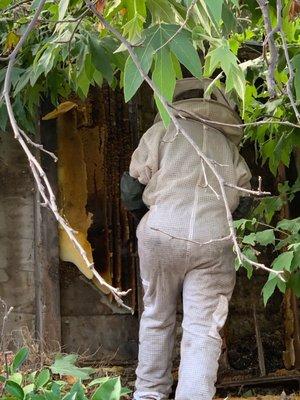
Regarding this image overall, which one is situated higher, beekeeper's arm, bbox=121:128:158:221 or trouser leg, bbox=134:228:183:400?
beekeeper's arm, bbox=121:128:158:221

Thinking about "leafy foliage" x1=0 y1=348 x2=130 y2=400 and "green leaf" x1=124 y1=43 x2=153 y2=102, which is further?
"leafy foliage" x1=0 y1=348 x2=130 y2=400

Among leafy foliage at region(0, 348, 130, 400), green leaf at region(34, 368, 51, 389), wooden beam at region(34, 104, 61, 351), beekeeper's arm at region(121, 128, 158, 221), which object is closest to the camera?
leafy foliage at region(0, 348, 130, 400)

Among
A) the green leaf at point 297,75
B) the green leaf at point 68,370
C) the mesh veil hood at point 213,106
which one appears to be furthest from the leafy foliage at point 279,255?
the green leaf at point 68,370

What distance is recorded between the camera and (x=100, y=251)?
15.8 ft

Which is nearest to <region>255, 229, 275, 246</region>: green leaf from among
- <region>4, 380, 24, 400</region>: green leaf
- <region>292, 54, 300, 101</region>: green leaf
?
<region>292, 54, 300, 101</region>: green leaf

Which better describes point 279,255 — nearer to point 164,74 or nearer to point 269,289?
point 269,289

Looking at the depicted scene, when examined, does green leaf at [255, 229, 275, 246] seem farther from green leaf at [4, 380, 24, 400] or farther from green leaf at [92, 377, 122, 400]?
green leaf at [4, 380, 24, 400]

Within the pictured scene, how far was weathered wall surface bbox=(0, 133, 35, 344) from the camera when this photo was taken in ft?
14.9

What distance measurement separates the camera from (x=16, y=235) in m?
4.62

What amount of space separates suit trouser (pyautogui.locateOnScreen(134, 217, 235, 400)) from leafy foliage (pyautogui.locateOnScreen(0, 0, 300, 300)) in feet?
0.62

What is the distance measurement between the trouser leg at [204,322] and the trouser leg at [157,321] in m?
0.10

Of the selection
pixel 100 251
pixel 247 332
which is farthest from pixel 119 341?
pixel 247 332

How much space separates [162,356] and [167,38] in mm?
1770

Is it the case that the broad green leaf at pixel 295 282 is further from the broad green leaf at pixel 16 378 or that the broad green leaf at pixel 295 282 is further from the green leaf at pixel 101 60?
the broad green leaf at pixel 16 378
